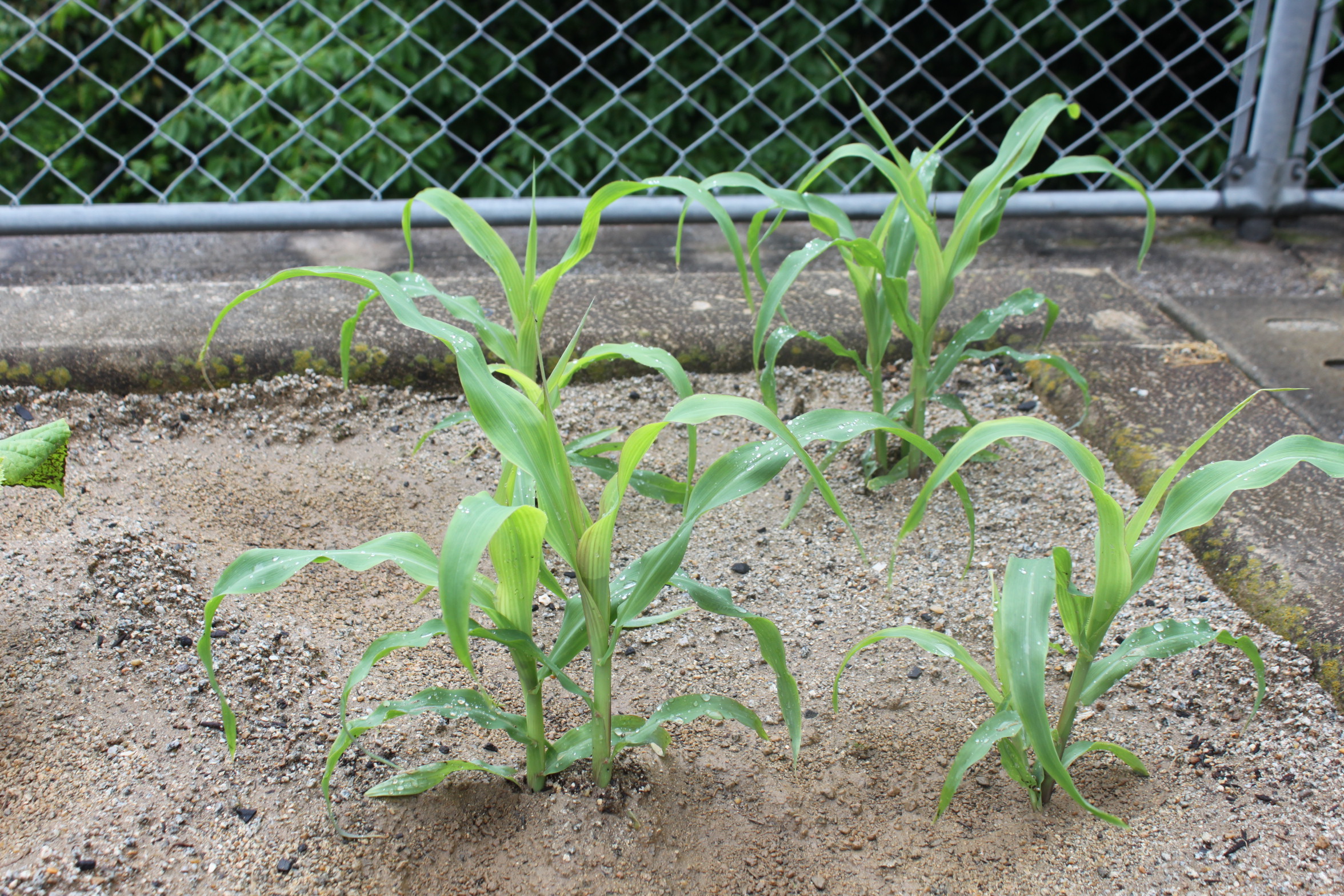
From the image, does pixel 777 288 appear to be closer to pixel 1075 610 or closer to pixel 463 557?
pixel 1075 610

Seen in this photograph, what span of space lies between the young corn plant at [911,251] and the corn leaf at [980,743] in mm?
408

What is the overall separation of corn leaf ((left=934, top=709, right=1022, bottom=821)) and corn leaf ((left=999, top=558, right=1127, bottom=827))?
0.11m

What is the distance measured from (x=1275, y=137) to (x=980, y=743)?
6.29 feet

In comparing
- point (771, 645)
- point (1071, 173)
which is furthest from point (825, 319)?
point (771, 645)

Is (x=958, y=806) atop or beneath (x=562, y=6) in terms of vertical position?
beneath

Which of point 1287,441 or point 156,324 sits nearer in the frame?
point 1287,441

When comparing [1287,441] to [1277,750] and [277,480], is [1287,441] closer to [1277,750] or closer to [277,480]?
[1277,750]

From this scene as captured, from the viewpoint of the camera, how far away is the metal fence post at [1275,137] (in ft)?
6.64

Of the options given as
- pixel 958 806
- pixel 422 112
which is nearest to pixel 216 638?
pixel 958 806

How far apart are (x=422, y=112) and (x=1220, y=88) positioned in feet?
8.53

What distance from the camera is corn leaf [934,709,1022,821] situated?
86 centimetres

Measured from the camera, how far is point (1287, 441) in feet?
2.66

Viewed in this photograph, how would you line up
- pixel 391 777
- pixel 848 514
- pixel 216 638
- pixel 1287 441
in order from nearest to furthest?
pixel 1287 441, pixel 391 777, pixel 216 638, pixel 848 514

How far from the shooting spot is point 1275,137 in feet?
7.04
